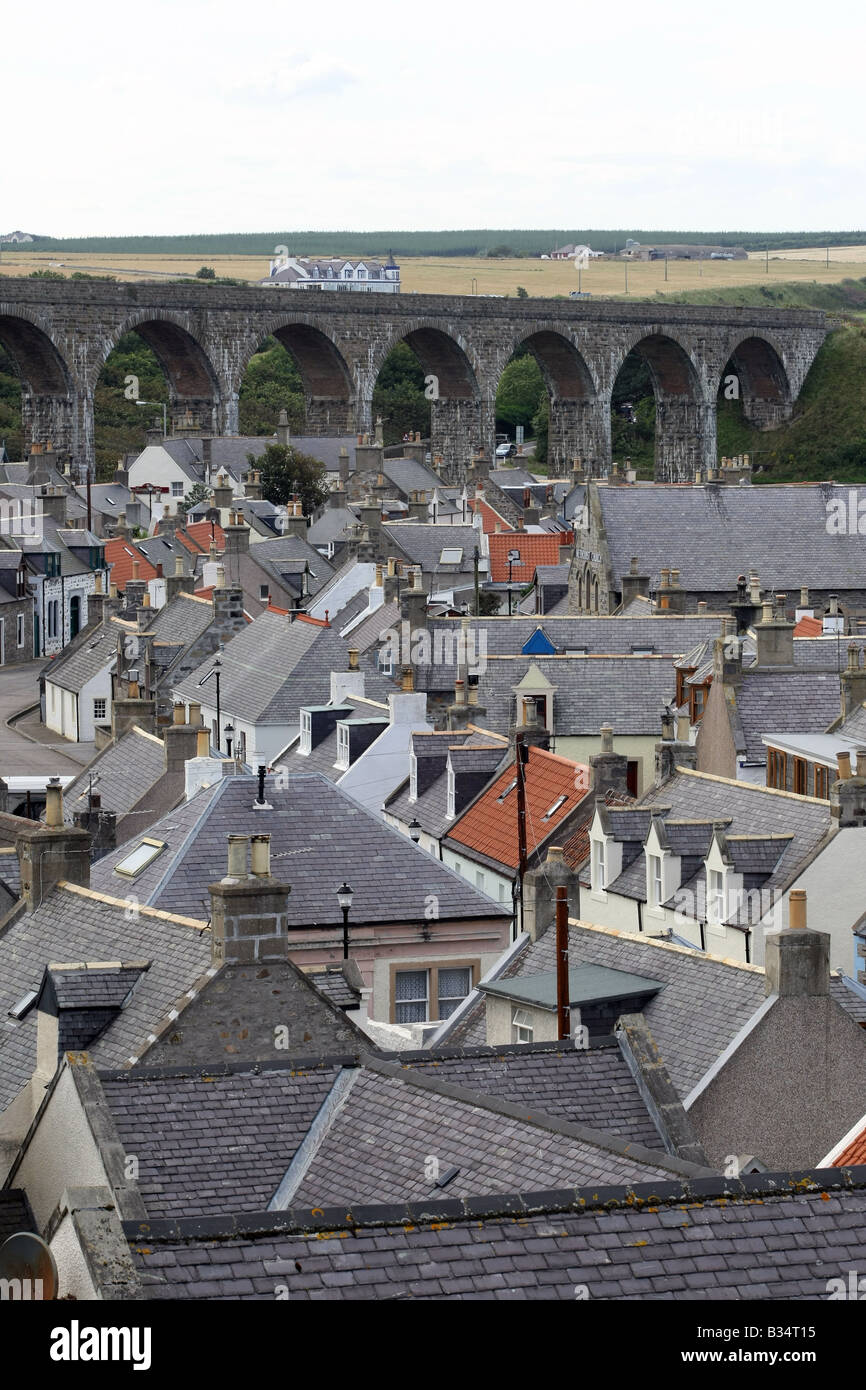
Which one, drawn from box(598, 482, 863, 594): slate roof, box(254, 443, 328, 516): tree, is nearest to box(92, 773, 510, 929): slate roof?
box(598, 482, 863, 594): slate roof

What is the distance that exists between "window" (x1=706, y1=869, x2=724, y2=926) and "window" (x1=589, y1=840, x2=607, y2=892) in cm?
236

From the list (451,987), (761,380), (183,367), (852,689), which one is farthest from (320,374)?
(451,987)

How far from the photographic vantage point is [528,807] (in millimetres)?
31891

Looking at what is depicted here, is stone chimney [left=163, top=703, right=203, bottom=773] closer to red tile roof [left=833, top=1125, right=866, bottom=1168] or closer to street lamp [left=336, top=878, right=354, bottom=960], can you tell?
street lamp [left=336, top=878, right=354, bottom=960]

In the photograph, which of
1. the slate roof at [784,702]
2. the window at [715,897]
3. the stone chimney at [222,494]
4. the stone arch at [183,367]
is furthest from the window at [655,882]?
the stone arch at [183,367]

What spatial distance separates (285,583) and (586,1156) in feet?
162

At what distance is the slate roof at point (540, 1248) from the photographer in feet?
28.8

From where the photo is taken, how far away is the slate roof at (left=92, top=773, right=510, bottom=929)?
24750 mm

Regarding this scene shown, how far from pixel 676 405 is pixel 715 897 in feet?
360

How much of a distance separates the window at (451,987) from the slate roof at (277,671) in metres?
18.3

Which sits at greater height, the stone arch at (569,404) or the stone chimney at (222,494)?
the stone arch at (569,404)

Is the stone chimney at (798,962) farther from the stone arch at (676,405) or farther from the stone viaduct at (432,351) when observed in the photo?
the stone arch at (676,405)

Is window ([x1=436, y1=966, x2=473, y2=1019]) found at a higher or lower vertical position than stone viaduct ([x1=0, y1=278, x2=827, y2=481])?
lower
